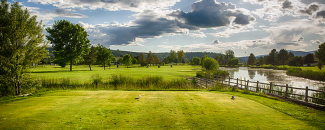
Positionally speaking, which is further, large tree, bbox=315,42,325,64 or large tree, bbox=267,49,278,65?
large tree, bbox=267,49,278,65

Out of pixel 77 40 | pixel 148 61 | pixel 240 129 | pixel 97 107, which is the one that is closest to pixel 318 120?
pixel 240 129

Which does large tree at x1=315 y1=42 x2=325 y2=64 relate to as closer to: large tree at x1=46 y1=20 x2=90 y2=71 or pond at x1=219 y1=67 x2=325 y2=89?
pond at x1=219 y1=67 x2=325 y2=89

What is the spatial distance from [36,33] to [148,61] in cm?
11383

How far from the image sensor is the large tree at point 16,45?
1271 centimetres

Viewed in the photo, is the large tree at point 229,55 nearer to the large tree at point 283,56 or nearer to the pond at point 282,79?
the large tree at point 283,56

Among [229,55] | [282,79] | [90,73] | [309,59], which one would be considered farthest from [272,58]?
[90,73]

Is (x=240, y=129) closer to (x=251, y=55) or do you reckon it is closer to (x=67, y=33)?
(x=67, y=33)

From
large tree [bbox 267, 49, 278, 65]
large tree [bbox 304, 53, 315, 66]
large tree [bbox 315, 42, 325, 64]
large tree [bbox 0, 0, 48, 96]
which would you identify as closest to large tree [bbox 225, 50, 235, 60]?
large tree [bbox 267, 49, 278, 65]

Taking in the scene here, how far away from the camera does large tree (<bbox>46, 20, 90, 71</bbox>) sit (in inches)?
1905

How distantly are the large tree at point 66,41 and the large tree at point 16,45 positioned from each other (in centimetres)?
3667

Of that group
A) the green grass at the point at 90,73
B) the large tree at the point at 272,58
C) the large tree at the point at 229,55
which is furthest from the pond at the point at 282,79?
the large tree at the point at 229,55

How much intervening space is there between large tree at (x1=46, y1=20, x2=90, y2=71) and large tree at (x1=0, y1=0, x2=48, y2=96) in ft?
120

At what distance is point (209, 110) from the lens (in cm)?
784

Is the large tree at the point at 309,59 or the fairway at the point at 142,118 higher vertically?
the large tree at the point at 309,59
